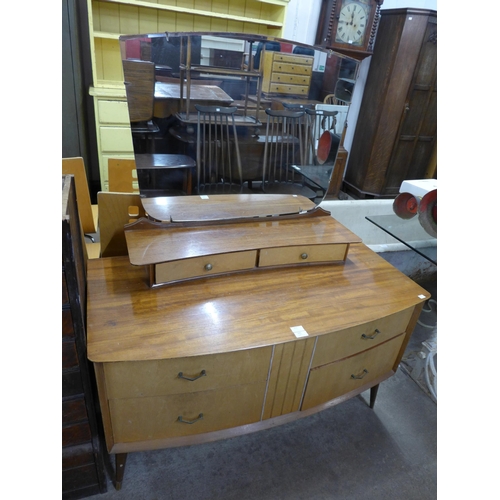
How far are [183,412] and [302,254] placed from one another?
62 centimetres

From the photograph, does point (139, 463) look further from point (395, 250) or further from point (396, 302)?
point (395, 250)

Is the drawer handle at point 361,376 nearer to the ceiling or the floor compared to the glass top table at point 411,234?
nearer to the floor

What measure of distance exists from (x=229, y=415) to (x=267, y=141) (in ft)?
2.85

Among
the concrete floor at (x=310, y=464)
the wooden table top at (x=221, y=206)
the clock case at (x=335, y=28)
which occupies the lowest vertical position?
the concrete floor at (x=310, y=464)

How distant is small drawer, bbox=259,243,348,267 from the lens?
121cm

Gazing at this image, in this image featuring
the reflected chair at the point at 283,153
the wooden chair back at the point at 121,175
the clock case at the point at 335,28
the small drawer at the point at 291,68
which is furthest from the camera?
the clock case at the point at 335,28

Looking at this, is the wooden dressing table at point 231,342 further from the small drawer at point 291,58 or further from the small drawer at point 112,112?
the small drawer at point 112,112

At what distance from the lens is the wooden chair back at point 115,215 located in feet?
3.79

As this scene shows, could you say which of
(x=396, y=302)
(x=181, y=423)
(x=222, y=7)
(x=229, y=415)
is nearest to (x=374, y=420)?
(x=396, y=302)

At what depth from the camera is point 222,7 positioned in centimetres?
233

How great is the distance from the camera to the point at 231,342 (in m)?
0.93

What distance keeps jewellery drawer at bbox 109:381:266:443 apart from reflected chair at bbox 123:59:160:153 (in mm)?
718

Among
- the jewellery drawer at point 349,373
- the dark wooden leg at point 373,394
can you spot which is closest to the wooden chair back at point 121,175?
the jewellery drawer at point 349,373

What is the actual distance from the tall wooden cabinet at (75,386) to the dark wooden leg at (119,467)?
0.13ft
